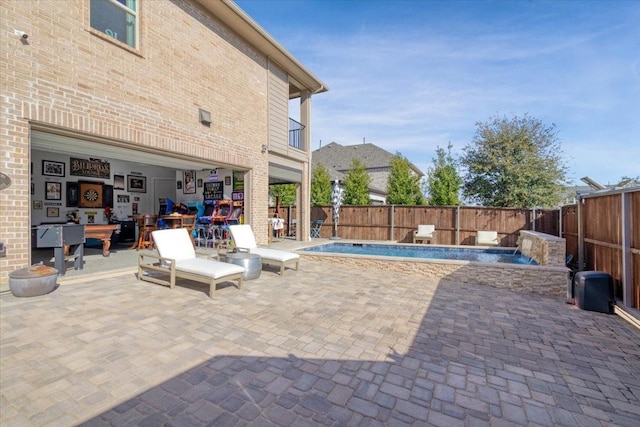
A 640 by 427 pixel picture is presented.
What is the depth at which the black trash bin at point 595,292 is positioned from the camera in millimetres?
5211

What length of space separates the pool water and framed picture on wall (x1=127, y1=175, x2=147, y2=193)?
302 inches

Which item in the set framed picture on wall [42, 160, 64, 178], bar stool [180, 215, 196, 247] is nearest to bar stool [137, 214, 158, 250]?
bar stool [180, 215, 196, 247]

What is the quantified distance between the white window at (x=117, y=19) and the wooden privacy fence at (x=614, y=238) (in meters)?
10.1

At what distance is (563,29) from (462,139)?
899 centimetres

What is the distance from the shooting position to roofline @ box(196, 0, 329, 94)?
8359mm

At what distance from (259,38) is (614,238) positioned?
10.6m

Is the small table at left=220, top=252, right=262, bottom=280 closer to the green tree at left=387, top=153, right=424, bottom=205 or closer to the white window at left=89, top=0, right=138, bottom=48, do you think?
the white window at left=89, top=0, right=138, bottom=48

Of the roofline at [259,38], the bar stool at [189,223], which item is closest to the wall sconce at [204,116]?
the roofline at [259,38]

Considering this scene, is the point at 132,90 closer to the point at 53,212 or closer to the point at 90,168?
the point at 90,168

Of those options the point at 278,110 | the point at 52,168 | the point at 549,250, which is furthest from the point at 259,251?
the point at 52,168

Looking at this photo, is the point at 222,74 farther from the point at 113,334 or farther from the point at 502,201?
the point at 502,201

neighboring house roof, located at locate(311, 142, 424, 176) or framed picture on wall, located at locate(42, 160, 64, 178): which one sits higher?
neighboring house roof, located at locate(311, 142, 424, 176)

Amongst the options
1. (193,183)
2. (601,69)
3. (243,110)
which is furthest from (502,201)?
(193,183)

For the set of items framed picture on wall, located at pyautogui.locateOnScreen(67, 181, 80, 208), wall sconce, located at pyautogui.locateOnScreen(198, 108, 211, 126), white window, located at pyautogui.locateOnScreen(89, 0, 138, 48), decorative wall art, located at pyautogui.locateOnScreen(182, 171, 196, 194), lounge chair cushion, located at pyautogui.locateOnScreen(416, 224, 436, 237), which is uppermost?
white window, located at pyautogui.locateOnScreen(89, 0, 138, 48)
